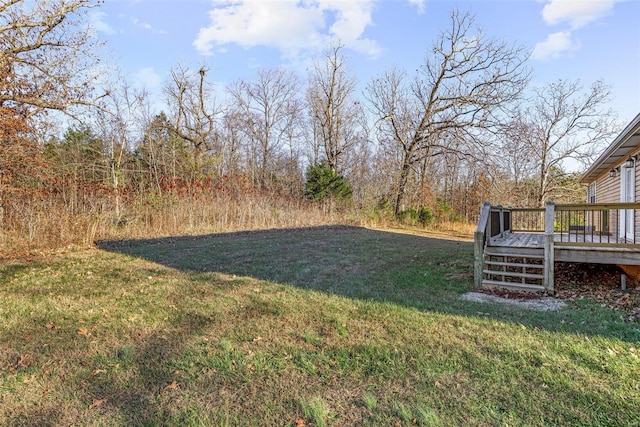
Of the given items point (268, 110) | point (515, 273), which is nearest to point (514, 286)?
point (515, 273)

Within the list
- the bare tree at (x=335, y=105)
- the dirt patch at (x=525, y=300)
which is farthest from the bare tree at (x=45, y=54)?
the bare tree at (x=335, y=105)

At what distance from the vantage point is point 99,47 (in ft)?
30.6

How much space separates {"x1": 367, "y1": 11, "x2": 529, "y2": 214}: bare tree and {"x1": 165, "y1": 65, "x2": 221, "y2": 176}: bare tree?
34.8 ft

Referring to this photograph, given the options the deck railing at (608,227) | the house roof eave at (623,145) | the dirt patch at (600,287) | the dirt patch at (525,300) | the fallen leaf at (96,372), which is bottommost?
the fallen leaf at (96,372)

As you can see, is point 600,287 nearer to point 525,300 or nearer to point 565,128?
point 525,300

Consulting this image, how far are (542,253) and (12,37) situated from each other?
11862 millimetres

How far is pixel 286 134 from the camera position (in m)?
27.4

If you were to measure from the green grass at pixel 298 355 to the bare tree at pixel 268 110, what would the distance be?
21.2 m

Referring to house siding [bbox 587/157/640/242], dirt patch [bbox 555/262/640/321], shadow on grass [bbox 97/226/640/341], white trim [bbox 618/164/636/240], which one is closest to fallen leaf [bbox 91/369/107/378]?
shadow on grass [bbox 97/226/640/341]

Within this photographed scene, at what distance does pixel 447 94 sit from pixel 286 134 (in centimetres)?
1279

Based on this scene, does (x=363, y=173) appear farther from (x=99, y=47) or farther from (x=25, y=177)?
(x=25, y=177)

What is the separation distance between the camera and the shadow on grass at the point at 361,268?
3.97m

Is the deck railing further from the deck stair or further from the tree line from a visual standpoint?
the tree line

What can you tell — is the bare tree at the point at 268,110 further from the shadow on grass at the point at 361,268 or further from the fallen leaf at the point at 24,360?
the fallen leaf at the point at 24,360
